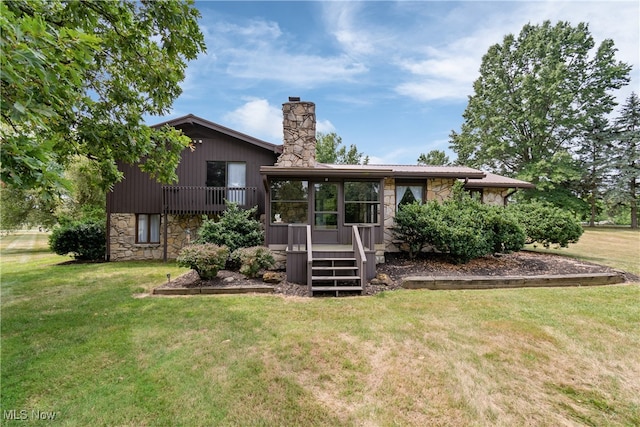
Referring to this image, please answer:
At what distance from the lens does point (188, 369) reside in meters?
3.21

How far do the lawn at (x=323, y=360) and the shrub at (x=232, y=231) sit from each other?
9.74ft

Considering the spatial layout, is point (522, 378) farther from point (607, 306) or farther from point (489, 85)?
point (489, 85)

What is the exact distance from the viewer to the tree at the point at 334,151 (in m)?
27.5

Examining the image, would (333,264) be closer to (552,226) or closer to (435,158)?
(552,226)

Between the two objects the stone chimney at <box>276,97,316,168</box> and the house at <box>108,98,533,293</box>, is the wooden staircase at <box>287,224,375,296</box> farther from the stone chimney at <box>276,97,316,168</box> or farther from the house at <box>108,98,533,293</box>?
the stone chimney at <box>276,97,316,168</box>

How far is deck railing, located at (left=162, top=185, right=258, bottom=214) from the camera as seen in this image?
10.5 m

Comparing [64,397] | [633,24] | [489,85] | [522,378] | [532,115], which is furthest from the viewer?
[489,85]

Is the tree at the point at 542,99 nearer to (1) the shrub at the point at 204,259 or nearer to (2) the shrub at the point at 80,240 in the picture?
(1) the shrub at the point at 204,259

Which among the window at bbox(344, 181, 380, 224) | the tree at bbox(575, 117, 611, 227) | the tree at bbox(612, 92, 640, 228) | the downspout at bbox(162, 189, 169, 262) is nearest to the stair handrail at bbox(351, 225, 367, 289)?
the window at bbox(344, 181, 380, 224)

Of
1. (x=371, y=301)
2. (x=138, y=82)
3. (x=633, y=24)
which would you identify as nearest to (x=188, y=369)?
(x=371, y=301)

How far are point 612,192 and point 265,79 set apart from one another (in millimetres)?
27576

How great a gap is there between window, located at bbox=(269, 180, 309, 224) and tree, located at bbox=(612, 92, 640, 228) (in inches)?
1058

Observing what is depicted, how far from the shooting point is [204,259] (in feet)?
21.6

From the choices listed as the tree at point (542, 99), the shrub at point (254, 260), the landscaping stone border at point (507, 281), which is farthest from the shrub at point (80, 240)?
the tree at point (542, 99)
